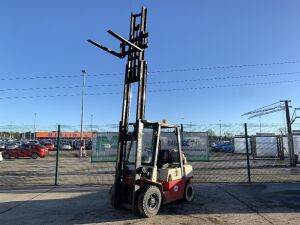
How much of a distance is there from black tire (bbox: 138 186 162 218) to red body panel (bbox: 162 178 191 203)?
45 centimetres

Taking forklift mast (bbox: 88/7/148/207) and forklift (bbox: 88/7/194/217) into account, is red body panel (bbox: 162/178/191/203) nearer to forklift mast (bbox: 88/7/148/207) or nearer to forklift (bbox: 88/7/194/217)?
forklift (bbox: 88/7/194/217)

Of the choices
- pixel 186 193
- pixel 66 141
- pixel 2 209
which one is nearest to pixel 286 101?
pixel 186 193

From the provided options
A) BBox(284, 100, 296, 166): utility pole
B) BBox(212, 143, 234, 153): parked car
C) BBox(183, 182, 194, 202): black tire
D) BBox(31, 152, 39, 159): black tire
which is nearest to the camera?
BBox(183, 182, 194, 202): black tire

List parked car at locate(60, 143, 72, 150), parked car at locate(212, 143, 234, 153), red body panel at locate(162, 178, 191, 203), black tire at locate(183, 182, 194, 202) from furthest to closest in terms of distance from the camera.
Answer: parked car at locate(60, 143, 72, 150)
parked car at locate(212, 143, 234, 153)
black tire at locate(183, 182, 194, 202)
red body panel at locate(162, 178, 191, 203)

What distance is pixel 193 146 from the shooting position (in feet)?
53.8

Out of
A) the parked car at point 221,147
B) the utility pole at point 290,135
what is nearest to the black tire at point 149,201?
the utility pole at point 290,135

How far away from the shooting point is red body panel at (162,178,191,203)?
9.08 metres

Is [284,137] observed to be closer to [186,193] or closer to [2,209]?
[186,193]

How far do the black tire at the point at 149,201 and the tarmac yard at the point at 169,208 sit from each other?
0.16m

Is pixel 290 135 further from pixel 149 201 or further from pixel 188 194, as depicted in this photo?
pixel 149 201

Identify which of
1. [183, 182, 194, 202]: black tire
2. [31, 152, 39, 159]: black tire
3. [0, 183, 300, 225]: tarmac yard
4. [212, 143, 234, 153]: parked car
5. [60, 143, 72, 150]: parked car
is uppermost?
[60, 143, 72, 150]: parked car

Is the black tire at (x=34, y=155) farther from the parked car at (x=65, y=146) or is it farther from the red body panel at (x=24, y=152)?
the parked car at (x=65, y=146)

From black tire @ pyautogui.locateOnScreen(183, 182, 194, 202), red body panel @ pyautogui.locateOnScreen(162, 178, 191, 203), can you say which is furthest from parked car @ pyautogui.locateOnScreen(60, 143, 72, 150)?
red body panel @ pyautogui.locateOnScreen(162, 178, 191, 203)

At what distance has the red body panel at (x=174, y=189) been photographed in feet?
29.8
